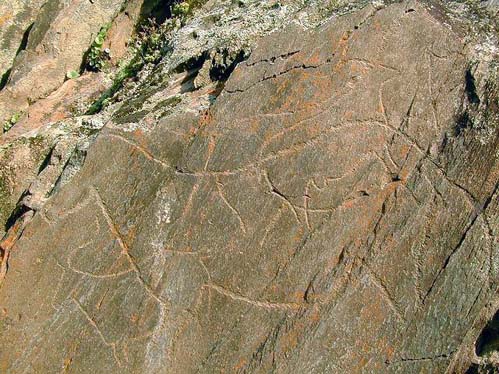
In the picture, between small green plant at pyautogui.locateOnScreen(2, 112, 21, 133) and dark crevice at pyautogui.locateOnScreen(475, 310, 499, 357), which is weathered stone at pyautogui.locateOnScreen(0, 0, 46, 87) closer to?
small green plant at pyautogui.locateOnScreen(2, 112, 21, 133)

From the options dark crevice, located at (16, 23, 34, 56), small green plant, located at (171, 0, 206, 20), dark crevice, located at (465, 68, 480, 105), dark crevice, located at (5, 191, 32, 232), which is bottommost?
dark crevice, located at (465, 68, 480, 105)

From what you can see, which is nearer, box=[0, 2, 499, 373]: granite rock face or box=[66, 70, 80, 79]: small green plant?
box=[0, 2, 499, 373]: granite rock face

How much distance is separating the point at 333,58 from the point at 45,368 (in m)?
3.22

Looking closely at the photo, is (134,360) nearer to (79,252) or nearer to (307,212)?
→ (79,252)

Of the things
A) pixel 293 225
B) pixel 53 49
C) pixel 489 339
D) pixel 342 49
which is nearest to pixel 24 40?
pixel 53 49

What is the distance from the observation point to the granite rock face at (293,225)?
17.2 feet

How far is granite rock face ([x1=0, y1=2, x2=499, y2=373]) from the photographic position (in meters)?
5.25

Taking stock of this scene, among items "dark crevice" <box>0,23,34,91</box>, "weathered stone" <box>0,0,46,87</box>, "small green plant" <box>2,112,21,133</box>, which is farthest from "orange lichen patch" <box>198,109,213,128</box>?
"weathered stone" <box>0,0,46,87</box>

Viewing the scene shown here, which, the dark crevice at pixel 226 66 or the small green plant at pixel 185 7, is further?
the small green plant at pixel 185 7

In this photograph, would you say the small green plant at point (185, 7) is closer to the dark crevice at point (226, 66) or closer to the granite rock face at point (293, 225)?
the dark crevice at point (226, 66)

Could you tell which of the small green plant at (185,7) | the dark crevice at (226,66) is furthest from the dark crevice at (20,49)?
the dark crevice at (226,66)

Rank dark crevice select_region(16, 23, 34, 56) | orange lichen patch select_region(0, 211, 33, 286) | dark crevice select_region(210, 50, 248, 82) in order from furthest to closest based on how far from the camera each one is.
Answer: dark crevice select_region(16, 23, 34, 56) < dark crevice select_region(210, 50, 248, 82) < orange lichen patch select_region(0, 211, 33, 286)

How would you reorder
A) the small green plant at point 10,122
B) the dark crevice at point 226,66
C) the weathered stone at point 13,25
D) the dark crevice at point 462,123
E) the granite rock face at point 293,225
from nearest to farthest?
the granite rock face at point 293,225, the dark crevice at point 462,123, the dark crevice at point 226,66, the small green plant at point 10,122, the weathered stone at point 13,25

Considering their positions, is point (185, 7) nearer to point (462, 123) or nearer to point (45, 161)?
point (45, 161)
